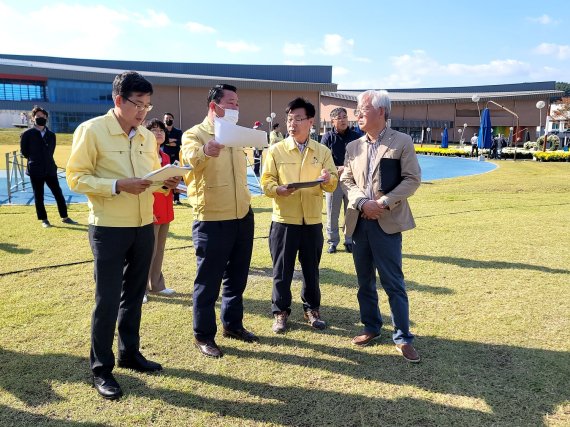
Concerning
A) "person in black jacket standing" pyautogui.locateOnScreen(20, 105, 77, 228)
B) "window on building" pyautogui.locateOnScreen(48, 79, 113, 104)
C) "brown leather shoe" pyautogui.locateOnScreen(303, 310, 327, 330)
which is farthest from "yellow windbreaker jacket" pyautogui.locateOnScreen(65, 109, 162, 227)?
"window on building" pyautogui.locateOnScreen(48, 79, 113, 104)

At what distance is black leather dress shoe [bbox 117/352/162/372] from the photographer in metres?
3.19

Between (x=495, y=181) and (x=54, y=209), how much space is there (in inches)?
537

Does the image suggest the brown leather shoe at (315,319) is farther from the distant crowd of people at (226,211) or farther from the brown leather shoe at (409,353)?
the brown leather shoe at (409,353)

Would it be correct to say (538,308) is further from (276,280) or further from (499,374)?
(276,280)

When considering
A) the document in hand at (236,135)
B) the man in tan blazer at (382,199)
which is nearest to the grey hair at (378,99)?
the man in tan blazer at (382,199)

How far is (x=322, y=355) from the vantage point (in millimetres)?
3486

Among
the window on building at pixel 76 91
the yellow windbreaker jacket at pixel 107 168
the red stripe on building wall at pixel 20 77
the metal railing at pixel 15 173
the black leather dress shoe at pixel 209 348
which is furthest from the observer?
the window on building at pixel 76 91

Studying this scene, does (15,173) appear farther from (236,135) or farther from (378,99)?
(378,99)

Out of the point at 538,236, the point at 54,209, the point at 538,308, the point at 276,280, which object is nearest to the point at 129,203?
the point at 276,280

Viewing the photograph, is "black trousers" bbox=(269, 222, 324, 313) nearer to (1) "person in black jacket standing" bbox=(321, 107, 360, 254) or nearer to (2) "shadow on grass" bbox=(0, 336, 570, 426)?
(2) "shadow on grass" bbox=(0, 336, 570, 426)

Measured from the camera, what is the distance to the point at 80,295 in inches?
184

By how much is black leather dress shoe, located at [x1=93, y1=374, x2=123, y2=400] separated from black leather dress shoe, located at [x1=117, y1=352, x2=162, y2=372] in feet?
0.77

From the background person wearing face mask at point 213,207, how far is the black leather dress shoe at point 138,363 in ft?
1.32

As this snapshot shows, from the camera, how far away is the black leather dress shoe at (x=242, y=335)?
12.2 ft
